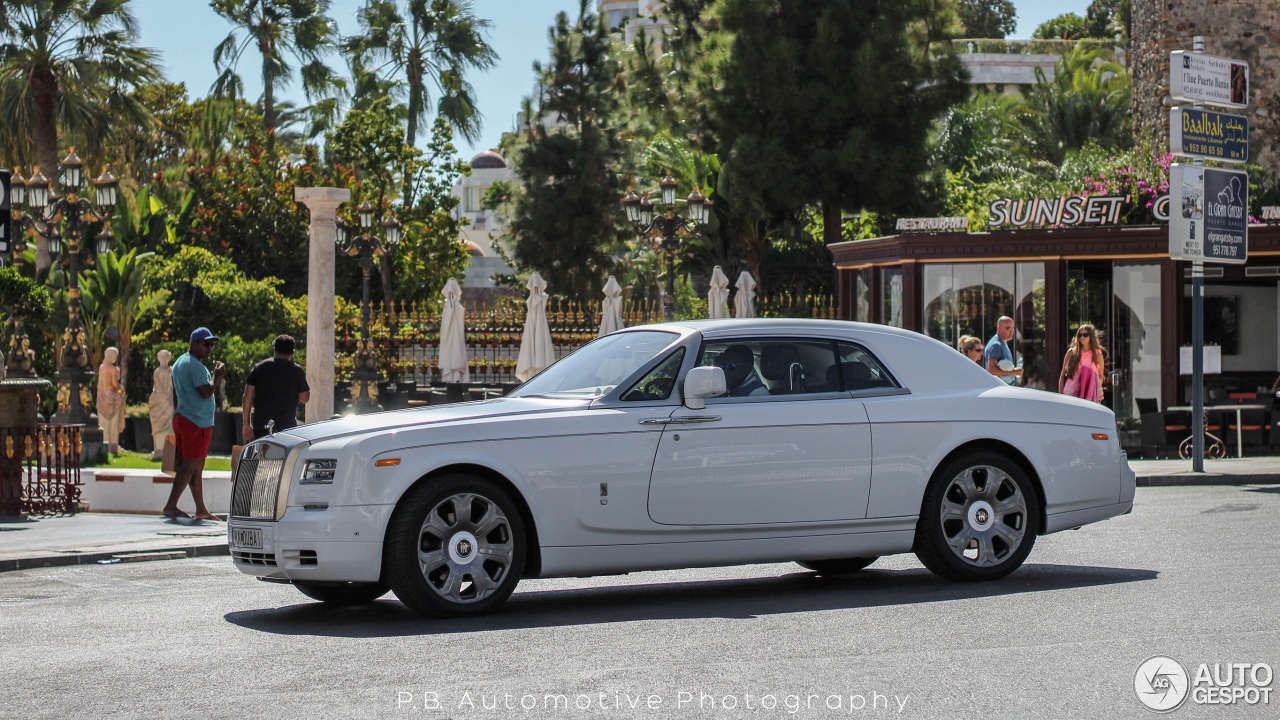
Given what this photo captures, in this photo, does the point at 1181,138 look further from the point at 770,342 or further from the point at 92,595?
the point at 92,595

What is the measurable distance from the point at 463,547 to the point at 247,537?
4.07ft

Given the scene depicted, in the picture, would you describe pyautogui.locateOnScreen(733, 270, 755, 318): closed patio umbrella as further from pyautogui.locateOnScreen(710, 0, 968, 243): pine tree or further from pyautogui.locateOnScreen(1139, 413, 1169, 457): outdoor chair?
pyautogui.locateOnScreen(710, 0, 968, 243): pine tree

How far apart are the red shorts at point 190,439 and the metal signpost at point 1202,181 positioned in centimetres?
1098

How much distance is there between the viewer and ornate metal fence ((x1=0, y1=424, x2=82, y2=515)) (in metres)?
16.1

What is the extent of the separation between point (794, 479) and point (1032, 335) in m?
16.3

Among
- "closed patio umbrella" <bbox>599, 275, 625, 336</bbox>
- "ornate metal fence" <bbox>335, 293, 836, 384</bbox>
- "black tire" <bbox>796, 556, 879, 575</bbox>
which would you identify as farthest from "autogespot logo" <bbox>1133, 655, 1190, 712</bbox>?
"ornate metal fence" <bbox>335, 293, 836, 384</bbox>

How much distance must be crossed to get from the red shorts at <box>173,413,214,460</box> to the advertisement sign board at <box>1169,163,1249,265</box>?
10857 millimetres

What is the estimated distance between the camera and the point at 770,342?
9.83 meters

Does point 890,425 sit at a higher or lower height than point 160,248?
lower

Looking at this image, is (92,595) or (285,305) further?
(285,305)

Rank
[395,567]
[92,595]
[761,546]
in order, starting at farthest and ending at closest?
[92,595] < [761,546] < [395,567]

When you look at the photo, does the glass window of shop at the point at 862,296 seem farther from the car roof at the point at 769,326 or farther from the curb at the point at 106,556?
the car roof at the point at 769,326

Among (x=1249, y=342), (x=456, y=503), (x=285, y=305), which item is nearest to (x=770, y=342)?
(x=456, y=503)

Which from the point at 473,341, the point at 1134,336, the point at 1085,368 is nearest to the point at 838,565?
the point at 1085,368
